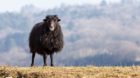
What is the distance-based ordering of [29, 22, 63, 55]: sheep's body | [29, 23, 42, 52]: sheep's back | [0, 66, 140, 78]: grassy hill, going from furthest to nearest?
1. [29, 23, 42, 52]: sheep's back
2. [29, 22, 63, 55]: sheep's body
3. [0, 66, 140, 78]: grassy hill

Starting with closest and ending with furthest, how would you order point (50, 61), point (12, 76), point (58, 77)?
point (58, 77), point (12, 76), point (50, 61)

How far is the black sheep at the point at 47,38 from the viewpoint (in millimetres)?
34531

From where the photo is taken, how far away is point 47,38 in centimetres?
3466

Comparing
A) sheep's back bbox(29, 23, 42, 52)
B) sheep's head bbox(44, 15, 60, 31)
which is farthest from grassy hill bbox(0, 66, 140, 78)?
sheep's head bbox(44, 15, 60, 31)

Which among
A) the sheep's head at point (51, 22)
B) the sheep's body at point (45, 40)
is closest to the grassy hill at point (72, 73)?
the sheep's body at point (45, 40)

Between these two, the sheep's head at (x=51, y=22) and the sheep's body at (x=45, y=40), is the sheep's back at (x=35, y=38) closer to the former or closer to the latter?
the sheep's body at (x=45, y=40)

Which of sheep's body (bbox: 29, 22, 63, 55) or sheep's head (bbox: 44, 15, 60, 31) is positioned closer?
sheep's body (bbox: 29, 22, 63, 55)

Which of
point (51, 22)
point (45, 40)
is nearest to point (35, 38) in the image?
point (45, 40)

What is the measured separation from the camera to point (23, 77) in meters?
24.8

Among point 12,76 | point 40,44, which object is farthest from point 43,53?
point 12,76

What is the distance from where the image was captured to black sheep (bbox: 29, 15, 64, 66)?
34.5 m

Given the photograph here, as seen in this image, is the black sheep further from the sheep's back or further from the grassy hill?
the grassy hill

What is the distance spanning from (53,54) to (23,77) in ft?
33.1

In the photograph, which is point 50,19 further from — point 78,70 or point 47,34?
point 78,70
